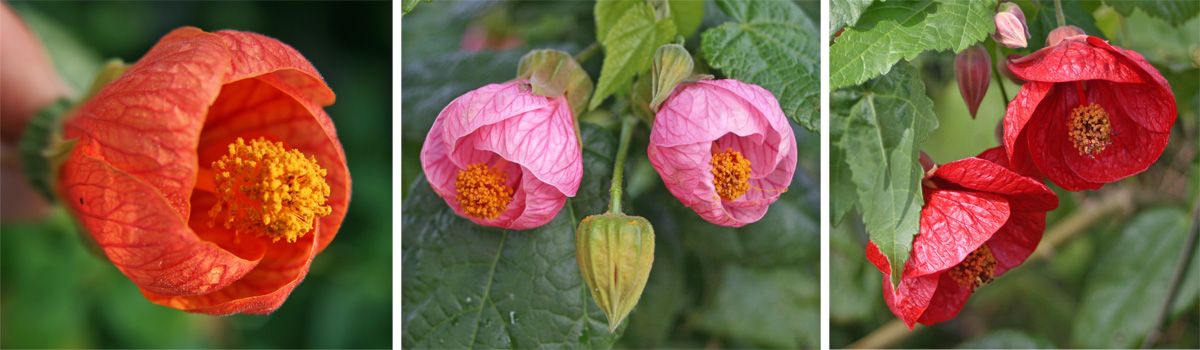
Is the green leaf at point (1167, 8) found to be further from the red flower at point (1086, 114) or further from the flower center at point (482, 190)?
the flower center at point (482, 190)

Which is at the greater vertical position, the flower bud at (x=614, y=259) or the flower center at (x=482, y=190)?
the flower center at (x=482, y=190)

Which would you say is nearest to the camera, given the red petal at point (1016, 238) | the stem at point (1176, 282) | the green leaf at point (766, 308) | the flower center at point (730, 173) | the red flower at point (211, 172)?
the red flower at point (211, 172)

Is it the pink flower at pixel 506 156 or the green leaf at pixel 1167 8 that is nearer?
the pink flower at pixel 506 156

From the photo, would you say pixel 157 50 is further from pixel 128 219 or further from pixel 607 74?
pixel 607 74

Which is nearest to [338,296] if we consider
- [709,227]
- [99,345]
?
[99,345]

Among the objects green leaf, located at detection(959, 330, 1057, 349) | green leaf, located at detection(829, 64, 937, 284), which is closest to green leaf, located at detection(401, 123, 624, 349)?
green leaf, located at detection(829, 64, 937, 284)

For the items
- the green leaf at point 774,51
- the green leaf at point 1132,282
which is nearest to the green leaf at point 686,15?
the green leaf at point 774,51
